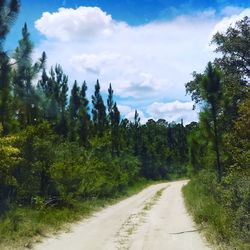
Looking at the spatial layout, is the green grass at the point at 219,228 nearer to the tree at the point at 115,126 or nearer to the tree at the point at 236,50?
the tree at the point at 236,50

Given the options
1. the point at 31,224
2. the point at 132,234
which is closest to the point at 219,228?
the point at 132,234

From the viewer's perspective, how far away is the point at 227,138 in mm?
28094

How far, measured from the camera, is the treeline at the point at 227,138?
1431 cm

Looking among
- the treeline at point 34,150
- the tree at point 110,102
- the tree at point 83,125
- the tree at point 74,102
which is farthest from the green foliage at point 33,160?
the tree at point 110,102

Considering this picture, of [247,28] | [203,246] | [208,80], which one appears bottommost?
[203,246]

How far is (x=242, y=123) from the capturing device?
22.3 metres

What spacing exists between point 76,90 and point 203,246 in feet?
160

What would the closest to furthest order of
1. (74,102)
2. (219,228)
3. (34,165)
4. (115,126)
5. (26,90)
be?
(219,228) < (34,165) < (26,90) < (74,102) < (115,126)

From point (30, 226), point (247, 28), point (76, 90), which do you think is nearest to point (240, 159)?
point (30, 226)

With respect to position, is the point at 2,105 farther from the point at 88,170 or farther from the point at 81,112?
the point at 81,112

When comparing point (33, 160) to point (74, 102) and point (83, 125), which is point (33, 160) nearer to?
point (83, 125)

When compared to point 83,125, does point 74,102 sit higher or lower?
higher

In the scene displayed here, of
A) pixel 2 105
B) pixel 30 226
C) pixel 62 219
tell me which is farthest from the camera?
pixel 2 105

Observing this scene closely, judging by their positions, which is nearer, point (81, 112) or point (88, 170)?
point (88, 170)
